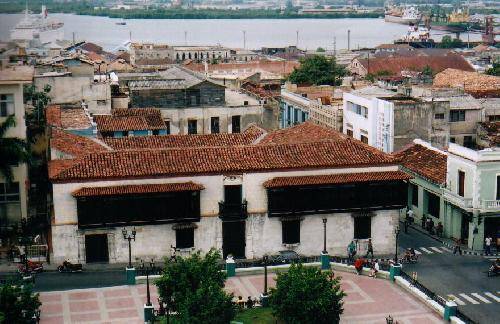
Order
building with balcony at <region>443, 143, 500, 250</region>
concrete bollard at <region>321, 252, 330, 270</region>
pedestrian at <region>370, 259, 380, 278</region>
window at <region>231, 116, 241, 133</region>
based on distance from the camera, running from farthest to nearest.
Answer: window at <region>231, 116, 241, 133</region> < building with balcony at <region>443, 143, 500, 250</region> < concrete bollard at <region>321, 252, 330, 270</region> < pedestrian at <region>370, 259, 380, 278</region>

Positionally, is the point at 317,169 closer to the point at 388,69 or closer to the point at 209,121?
the point at 209,121

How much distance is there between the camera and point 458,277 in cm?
3528

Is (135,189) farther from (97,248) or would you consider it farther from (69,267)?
(69,267)

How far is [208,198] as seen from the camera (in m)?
36.8

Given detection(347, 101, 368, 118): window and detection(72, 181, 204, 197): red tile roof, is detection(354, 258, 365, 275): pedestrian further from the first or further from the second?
detection(347, 101, 368, 118): window

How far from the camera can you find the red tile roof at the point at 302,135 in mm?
42750

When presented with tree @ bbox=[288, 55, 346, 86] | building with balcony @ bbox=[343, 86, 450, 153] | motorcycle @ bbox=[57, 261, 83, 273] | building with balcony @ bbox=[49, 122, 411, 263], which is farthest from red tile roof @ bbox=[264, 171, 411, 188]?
tree @ bbox=[288, 55, 346, 86]

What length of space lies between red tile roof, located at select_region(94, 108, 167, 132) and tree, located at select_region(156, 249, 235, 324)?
19.1 metres

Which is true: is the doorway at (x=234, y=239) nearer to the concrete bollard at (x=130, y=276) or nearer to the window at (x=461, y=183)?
the concrete bollard at (x=130, y=276)

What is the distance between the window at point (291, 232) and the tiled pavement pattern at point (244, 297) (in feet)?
10.6

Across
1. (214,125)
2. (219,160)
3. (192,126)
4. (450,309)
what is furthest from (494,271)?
(192,126)

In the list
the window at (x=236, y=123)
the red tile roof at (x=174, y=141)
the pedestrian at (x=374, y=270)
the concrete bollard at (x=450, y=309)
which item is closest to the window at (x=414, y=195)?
the red tile roof at (x=174, y=141)

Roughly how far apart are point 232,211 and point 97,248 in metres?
6.15

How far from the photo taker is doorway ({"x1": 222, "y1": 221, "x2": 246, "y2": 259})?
122ft
